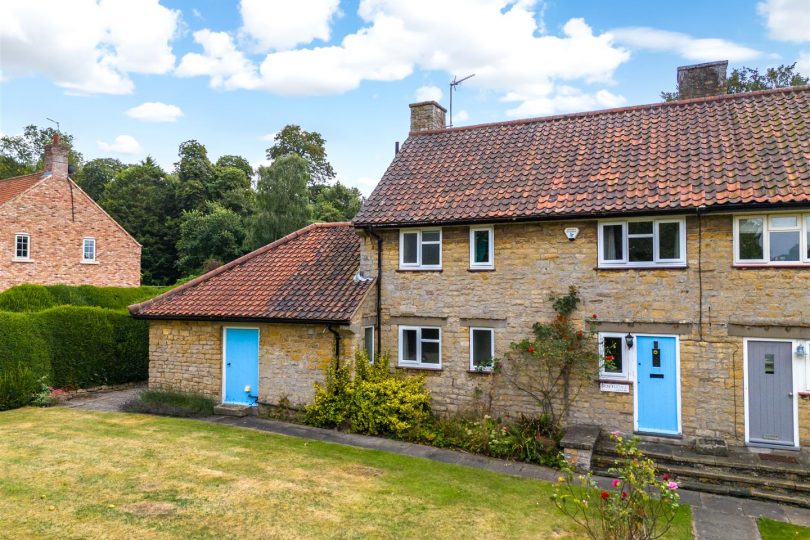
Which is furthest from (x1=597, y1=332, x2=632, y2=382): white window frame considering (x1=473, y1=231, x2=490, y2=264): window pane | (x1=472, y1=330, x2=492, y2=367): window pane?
(x1=473, y1=231, x2=490, y2=264): window pane

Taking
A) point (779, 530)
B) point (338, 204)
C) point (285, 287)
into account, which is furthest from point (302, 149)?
point (779, 530)

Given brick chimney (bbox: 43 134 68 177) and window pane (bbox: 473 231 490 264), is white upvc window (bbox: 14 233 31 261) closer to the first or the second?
brick chimney (bbox: 43 134 68 177)

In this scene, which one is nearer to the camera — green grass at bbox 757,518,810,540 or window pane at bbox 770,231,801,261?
green grass at bbox 757,518,810,540

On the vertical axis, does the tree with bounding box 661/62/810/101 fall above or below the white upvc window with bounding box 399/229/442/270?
above

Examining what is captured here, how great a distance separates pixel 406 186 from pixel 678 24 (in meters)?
9.08

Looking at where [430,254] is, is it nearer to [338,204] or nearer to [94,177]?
[338,204]

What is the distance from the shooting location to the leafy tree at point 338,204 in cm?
4638

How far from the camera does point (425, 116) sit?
18.5 meters

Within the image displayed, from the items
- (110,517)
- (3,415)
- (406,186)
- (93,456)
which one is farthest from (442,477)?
(3,415)

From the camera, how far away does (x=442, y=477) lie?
10.4 m

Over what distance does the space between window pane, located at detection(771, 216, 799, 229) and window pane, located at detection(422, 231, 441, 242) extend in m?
7.86

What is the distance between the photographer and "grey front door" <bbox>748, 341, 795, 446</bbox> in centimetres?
1103

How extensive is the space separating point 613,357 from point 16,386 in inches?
679

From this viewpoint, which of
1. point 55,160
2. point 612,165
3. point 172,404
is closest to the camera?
point 612,165
